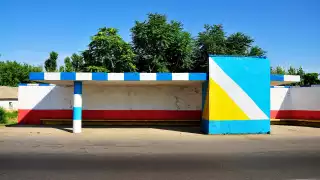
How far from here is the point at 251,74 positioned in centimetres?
1642

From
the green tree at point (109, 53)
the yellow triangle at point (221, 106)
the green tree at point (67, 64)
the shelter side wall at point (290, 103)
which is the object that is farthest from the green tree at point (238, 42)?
the green tree at point (67, 64)

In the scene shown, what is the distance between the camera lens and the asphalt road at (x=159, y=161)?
7.28 metres

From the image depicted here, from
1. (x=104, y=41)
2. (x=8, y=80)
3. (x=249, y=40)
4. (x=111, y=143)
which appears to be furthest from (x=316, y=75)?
(x=8, y=80)

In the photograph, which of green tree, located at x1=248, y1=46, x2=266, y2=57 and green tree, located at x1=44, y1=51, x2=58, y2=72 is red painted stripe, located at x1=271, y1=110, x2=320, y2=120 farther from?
green tree, located at x1=44, y1=51, x2=58, y2=72

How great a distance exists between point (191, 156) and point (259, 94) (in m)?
7.93

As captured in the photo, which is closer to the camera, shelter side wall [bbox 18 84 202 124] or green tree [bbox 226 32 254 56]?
shelter side wall [bbox 18 84 202 124]

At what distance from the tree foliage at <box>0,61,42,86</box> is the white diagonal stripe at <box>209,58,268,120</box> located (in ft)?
163

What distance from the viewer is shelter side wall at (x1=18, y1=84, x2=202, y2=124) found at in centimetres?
2162

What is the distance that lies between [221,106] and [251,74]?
2.15 m

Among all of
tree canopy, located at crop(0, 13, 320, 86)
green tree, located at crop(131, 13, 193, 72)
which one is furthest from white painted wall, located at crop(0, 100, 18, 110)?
green tree, located at crop(131, 13, 193, 72)

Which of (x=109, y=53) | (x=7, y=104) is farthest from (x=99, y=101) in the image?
(x=7, y=104)

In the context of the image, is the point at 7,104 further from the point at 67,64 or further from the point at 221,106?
the point at 221,106

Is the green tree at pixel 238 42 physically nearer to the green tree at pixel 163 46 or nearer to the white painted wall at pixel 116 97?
the green tree at pixel 163 46

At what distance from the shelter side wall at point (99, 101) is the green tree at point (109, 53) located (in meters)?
13.3
